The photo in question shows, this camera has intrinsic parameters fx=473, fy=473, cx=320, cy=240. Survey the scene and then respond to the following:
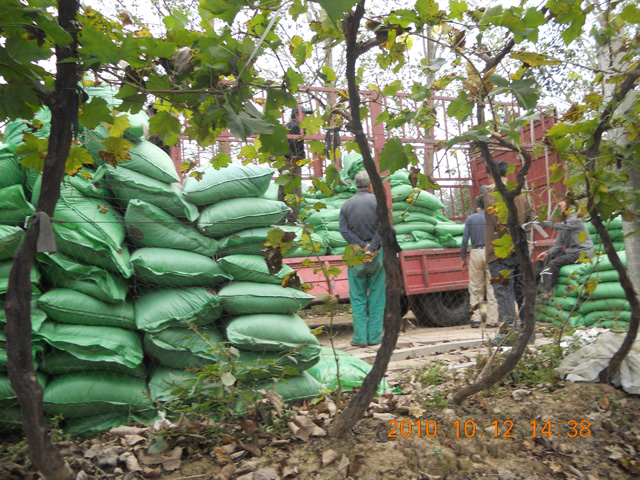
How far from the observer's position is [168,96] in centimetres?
150

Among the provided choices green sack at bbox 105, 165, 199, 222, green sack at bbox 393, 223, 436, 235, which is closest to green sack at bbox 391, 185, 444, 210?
green sack at bbox 393, 223, 436, 235

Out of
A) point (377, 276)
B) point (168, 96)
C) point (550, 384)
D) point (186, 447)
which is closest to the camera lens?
point (168, 96)

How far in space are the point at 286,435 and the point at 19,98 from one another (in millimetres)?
1630

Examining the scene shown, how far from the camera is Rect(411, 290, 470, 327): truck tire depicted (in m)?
6.23

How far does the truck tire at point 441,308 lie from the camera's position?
20.4 feet

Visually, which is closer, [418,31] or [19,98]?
[19,98]

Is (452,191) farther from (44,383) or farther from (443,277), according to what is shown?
(44,383)

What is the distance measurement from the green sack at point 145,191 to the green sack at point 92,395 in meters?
0.94

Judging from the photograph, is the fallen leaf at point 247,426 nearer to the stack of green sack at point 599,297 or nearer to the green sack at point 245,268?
the green sack at point 245,268

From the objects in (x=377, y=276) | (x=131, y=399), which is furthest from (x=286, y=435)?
(x=377, y=276)

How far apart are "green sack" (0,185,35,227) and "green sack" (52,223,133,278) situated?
0.15 m

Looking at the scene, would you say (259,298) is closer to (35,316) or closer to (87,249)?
(87,249)

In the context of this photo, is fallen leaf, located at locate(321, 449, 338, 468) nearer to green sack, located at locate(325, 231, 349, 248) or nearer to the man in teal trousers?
the man in teal trousers
